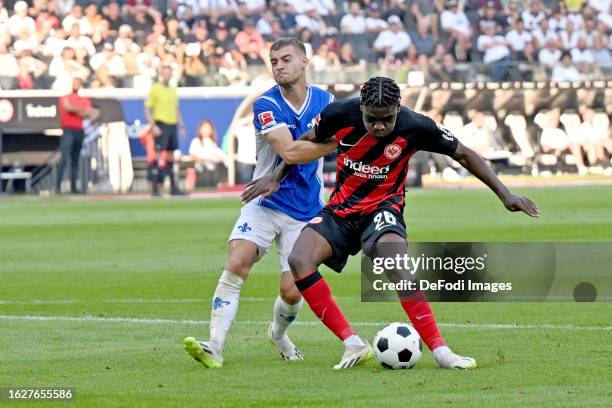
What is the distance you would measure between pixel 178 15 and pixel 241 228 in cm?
2457

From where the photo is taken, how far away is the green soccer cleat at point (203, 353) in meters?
7.89

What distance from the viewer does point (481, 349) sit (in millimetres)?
8531

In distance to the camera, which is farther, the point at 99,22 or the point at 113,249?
the point at 99,22

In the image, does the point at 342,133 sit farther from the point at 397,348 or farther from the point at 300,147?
the point at 397,348

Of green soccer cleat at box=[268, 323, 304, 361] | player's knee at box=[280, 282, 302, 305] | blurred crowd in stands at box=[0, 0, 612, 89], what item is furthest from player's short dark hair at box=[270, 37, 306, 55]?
blurred crowd in stands at box=[0, 0, 612, 89]

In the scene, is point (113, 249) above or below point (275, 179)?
below

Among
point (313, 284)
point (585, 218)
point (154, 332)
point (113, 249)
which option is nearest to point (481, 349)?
point (313, 284)

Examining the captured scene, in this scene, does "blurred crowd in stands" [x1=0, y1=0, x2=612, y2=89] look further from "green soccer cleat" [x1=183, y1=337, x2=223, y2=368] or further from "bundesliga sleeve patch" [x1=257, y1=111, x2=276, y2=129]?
"green soccer cleat" [x1=183, y1=337, x2=223, y2=368]

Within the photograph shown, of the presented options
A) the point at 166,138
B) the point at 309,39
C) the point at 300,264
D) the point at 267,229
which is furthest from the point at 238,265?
the point at 309,39

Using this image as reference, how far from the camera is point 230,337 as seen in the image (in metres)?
9.55

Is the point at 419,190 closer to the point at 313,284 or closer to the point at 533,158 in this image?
the point at 533,158

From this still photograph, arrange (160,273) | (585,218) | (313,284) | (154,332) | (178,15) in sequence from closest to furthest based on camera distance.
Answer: (313,284) < (154,332) < (160,273) < (585,218) < (178,15)

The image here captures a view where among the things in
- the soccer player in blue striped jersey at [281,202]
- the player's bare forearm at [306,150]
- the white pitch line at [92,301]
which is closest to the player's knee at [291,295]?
the soccer player in blue striped jersey at [281,202]

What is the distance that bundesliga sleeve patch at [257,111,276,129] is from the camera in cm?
855
